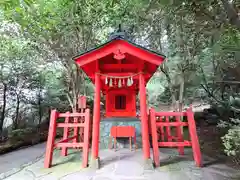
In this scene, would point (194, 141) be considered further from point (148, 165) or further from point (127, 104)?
point (127, 104)

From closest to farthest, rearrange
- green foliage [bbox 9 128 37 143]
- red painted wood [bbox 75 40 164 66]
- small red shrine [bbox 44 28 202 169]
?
small red shrine [bbox 44 28 202 169], red painted wood [bbox 75 40 164 66], green foliage [bbox 9 128 37 143]

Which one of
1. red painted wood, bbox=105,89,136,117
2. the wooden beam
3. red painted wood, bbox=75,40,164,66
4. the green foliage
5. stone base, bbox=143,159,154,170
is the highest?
red painted wood, bbox=75,40,164,66

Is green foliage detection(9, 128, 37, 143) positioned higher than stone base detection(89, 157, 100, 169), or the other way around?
green foliage detection(9, 128, 37, 143)

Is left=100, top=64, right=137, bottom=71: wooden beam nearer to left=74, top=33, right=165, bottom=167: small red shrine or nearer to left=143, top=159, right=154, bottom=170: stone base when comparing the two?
left=74, top=33, right=165, bottom=167: small red shrine

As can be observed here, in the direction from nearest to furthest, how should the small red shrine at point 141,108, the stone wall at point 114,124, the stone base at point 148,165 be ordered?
the stone base at point 148,165 → the small red shrine at point 141,108 → the stone wall at point 114,124

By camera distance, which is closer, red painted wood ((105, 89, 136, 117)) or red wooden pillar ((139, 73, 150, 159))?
red wooden pillar ((139, 73, 150, 159))

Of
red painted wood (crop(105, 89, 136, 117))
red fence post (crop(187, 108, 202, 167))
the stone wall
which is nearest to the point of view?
red fence post (crop(187, 108, 202, 167))

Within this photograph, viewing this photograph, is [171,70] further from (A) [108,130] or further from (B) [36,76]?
(B) [36,76]

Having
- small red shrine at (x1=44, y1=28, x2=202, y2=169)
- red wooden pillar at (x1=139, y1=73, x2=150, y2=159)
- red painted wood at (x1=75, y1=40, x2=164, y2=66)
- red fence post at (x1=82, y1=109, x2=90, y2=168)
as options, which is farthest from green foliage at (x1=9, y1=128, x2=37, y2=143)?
red wooden pillar at (x1=139, y1=73, x2=150, y2=159)

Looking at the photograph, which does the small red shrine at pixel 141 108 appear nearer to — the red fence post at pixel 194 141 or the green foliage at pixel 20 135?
the red fence post at pixel 194 141

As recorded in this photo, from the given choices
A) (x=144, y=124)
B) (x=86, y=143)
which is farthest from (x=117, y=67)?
(x=86, y=143)

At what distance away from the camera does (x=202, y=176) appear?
10.6 ft

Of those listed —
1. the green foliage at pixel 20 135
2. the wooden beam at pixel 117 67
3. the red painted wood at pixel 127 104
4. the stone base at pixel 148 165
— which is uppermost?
the wooden beam at pixel 117 67

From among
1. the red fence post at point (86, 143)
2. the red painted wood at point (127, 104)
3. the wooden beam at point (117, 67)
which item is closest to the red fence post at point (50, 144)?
the red fence post at point (86, 143)
